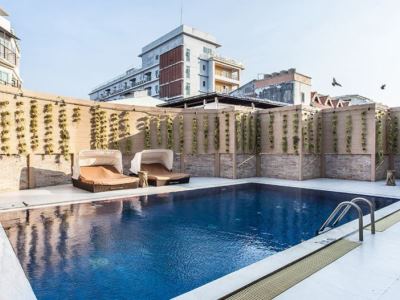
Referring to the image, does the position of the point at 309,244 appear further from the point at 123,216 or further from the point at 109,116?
the point at 109,116

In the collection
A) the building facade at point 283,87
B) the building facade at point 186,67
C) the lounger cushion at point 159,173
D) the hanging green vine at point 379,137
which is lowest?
the lounger cushion at point 159,173

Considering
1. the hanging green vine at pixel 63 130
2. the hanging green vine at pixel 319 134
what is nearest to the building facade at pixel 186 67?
the hanging green vine at pixel 319 134

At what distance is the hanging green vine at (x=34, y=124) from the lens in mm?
12016

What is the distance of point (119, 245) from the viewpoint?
5410 millimetres

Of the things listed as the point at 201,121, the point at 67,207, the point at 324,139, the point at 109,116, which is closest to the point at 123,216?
the point at 67,207

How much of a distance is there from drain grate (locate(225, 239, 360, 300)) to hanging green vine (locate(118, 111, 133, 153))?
39.1 feet

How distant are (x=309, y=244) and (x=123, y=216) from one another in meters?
4.81

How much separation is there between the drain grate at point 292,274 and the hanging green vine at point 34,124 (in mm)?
11632

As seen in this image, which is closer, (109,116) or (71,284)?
(71,284)

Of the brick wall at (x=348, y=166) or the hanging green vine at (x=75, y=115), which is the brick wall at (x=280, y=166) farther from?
the hanging green vine at (x=75, y=115)

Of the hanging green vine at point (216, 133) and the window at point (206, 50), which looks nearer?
the hanging green vine at point (216, 133)

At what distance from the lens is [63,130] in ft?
42.5

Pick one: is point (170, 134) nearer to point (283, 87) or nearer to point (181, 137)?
point (181, 137)

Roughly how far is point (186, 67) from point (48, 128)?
3427cm
